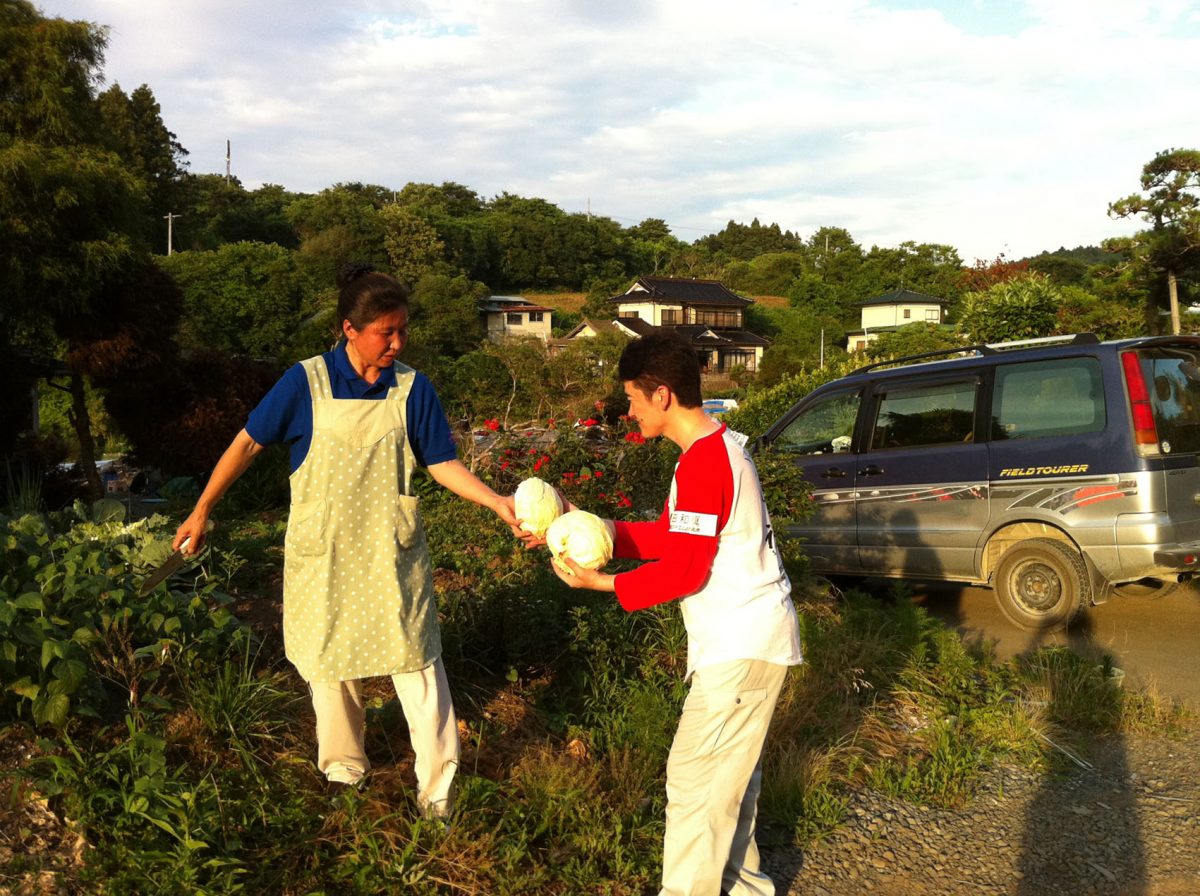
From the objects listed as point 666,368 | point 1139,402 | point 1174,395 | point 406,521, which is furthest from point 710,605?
point 1174,395

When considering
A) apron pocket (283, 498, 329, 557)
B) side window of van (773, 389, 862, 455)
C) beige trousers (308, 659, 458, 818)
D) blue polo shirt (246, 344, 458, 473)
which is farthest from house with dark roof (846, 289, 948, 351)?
apron pocket (283, 498, 329, 557)

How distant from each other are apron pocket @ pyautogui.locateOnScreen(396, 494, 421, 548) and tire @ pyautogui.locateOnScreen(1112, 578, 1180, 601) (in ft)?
19.0

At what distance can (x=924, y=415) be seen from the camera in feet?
26.8

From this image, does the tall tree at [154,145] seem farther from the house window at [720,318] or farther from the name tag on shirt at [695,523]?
the name tag on shirt at [695,523]

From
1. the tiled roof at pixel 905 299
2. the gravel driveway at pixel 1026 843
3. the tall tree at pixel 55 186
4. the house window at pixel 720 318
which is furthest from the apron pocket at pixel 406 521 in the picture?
the house window at pixel 720 318

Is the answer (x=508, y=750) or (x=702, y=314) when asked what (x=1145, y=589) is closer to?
(x=508, y=750)

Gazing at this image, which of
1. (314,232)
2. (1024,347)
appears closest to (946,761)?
(1024,347)

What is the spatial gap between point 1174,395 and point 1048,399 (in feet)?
2.63

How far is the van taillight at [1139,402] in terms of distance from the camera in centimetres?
680

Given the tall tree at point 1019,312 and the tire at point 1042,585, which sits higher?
the tall tree at point 1019,312

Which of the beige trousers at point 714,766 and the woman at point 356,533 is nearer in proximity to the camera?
the beige trousers at point 714,766

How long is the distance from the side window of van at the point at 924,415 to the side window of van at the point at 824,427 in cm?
30

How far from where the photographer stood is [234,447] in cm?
334

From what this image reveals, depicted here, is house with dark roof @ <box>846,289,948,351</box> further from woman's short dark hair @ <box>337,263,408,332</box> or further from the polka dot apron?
the polka dot apron
